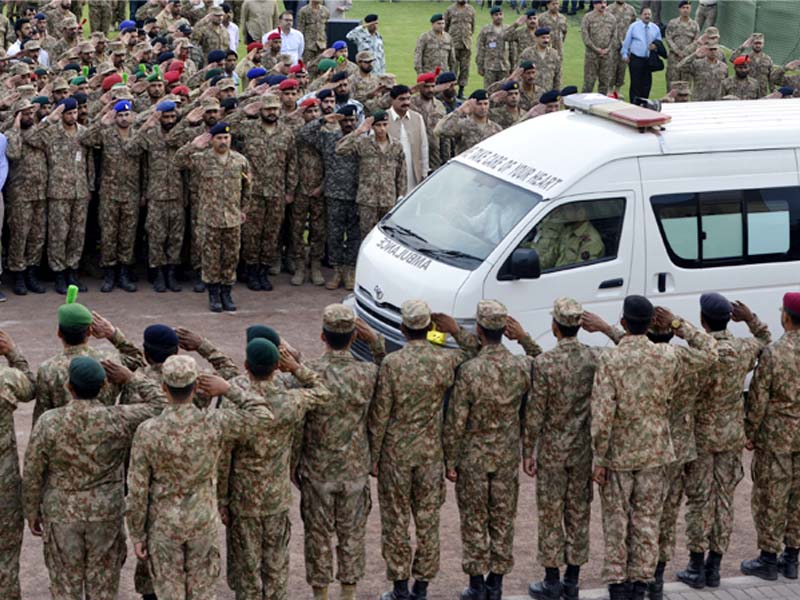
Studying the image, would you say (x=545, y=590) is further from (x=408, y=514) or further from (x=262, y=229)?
(x=262, y=229)

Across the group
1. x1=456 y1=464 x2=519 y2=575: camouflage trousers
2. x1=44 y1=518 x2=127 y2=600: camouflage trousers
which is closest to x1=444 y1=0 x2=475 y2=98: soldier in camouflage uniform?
x1=456 y1=464 x2=519 y2=575: camouflage trousers

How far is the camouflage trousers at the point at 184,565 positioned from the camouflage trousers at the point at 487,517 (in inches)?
64.6

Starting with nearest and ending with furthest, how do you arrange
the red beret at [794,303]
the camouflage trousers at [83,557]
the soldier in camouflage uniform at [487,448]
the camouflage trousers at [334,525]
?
1. the camouflage trousers at [83,557]
2. the camouflage trousers at [334,525]
3. the soldier in camouflage uniform at [487,448]
4. the red beret at [794,303]

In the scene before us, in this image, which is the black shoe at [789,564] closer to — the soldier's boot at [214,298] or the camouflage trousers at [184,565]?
the camouflage trousers at [184,565]

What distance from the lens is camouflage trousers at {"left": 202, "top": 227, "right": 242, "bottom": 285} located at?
12688mm

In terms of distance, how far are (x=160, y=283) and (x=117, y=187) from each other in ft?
3.60

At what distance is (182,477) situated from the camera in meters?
6.85

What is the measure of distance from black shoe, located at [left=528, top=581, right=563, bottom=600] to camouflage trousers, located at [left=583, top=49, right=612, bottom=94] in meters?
14.8

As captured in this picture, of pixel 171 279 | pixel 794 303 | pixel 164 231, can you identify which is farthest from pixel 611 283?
pixel 171 279

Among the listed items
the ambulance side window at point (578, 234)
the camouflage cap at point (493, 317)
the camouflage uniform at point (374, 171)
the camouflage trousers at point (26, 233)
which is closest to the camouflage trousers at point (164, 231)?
the camouflage trousers at point (26, 233)

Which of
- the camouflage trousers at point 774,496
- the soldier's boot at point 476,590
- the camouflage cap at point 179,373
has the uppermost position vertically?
the camouflage cap at point 179,373

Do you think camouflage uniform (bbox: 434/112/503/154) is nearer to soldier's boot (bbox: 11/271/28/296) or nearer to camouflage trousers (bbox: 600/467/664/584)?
soldier's boot (bbox: 11/271/28/296)

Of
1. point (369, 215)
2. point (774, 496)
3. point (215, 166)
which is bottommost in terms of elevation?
point (774, 496)

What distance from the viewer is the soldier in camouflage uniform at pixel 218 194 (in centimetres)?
1245
